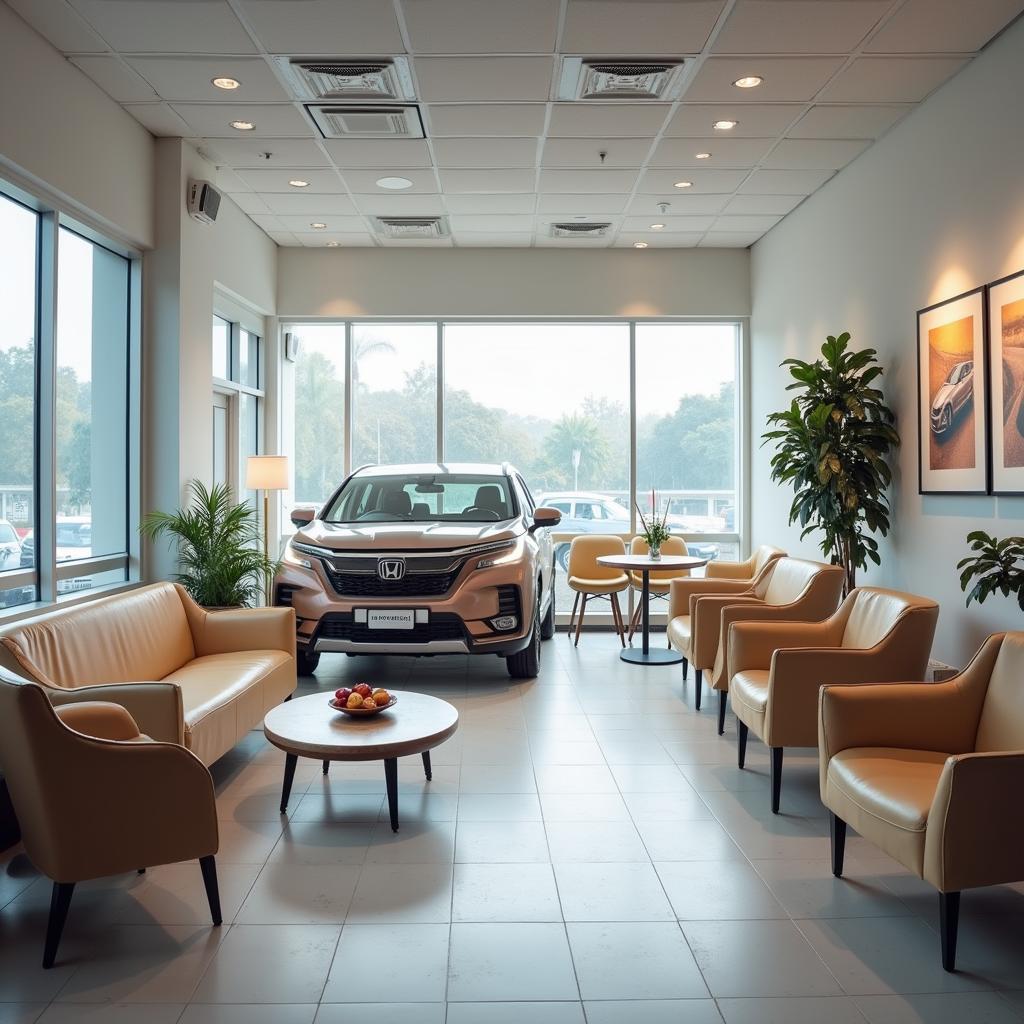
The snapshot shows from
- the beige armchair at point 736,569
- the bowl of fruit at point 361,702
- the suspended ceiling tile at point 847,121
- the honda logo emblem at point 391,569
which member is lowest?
the bowl of fruit at point 361,702

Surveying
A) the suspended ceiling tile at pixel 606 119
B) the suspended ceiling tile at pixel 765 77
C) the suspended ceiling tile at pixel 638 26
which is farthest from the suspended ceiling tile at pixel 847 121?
the suspended ceiling tile at pixel 638 26

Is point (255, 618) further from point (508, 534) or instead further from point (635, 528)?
point (635, 528)

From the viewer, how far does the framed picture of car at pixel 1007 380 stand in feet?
13.3

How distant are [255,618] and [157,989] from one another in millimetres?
2511

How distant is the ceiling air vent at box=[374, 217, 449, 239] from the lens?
7.27m

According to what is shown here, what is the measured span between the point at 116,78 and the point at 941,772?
16.0 feet

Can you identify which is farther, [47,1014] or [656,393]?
[656,393]

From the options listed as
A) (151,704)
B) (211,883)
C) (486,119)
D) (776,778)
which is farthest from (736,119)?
(211,883)

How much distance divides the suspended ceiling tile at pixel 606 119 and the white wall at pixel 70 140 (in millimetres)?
2428

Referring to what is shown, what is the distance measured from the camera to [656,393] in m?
8.44

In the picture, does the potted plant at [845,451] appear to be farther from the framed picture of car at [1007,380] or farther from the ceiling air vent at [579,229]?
the ceiling air vent at [579,229]

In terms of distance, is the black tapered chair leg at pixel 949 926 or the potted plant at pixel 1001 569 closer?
the black tapered chair leg at pixel 949 926

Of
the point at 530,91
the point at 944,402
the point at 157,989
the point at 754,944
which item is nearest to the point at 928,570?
the point at 944,402

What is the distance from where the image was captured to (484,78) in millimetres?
4668
